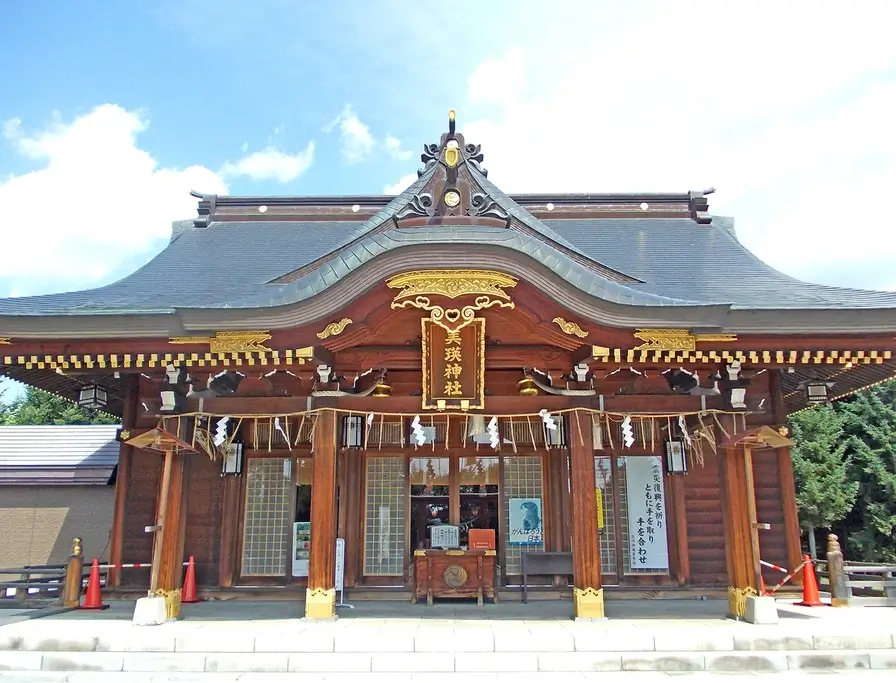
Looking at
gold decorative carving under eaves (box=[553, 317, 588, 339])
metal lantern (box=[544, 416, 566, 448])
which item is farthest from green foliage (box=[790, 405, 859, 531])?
gold decorative carving under eaves (box=[553, 317, 588, 339])

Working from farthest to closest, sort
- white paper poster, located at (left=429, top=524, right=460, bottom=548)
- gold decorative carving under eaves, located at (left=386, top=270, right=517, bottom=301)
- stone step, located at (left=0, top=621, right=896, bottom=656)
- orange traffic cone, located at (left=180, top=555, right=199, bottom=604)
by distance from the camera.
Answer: white paper poster, located at (left=429, top=524, right=460, bottom=548) → orange traffic cone, located at (left=180, top=555, right=199, bottom=604) → gold decorative carving under eaves, located at (left=386, top=270, right=517, bottom=301) → stone step, located at (left=0, top=621, right=896, bottom=656)

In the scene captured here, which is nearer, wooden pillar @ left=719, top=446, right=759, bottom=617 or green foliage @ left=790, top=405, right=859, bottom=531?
wooden pillar @ left=719, top=446, right=759, bottom=617

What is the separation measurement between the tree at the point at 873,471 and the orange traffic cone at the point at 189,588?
18698 mm

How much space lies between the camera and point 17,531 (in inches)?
577

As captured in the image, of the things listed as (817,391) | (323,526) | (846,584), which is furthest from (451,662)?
(817,391)

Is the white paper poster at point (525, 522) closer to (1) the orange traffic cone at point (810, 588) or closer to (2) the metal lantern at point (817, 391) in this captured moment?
(1) the orange traffic cone at point (810, 588)

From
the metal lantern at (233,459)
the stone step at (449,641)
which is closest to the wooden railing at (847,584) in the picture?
the stone step at (449,641)

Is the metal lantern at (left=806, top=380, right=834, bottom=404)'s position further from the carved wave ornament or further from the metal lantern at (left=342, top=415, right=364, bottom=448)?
the metal lantern at (left=342, top=415, right=364, bottom=448)

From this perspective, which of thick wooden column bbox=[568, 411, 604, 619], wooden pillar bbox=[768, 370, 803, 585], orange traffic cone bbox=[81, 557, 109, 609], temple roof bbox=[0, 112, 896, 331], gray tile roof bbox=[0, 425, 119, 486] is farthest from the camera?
gray tile roof bbox=[0, 425, 119, 486]

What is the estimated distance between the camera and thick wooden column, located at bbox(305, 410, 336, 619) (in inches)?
342

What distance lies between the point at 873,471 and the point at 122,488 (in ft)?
66.6

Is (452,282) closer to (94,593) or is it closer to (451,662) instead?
(451,662)

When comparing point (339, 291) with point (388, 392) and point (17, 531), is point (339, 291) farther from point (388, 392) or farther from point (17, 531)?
point (17, 531)

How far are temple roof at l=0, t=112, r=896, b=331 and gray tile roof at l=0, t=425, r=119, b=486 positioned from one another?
5.16 meters
